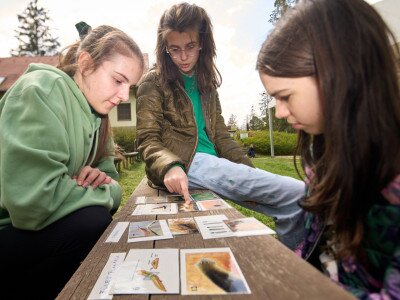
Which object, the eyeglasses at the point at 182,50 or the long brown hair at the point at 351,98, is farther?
the eyeglasses at the point at 182,50

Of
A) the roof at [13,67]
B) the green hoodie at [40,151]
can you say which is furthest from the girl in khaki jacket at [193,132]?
the roof at [13,67]

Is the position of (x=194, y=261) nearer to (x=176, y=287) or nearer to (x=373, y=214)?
(x=176, y=287)

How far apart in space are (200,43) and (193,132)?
0.78m

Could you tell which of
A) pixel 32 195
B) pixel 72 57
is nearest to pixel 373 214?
pixel 32 195

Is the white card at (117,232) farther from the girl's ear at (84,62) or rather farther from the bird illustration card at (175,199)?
the girl's ear at (84,62)

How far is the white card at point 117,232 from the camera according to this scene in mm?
1390

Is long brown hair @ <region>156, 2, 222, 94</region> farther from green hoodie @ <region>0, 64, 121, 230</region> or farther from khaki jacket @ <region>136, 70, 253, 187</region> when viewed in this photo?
green hoodie @ <region>0, 64, 121, 230</region>

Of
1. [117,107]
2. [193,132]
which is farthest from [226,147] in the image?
[117,107]

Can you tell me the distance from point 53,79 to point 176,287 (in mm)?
1226

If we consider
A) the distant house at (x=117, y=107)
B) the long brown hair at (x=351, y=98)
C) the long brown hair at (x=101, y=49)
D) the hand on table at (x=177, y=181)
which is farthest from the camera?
the distant house at (x=117, y=107)

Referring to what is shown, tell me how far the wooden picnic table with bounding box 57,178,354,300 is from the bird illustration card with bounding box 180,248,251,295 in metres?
0.02

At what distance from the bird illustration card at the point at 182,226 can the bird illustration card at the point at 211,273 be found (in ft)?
0.78

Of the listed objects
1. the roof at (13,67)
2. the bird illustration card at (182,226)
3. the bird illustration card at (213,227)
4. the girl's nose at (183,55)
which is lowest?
Answer: the bird illustration card at (182,226)

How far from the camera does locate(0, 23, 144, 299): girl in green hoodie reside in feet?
4.70
